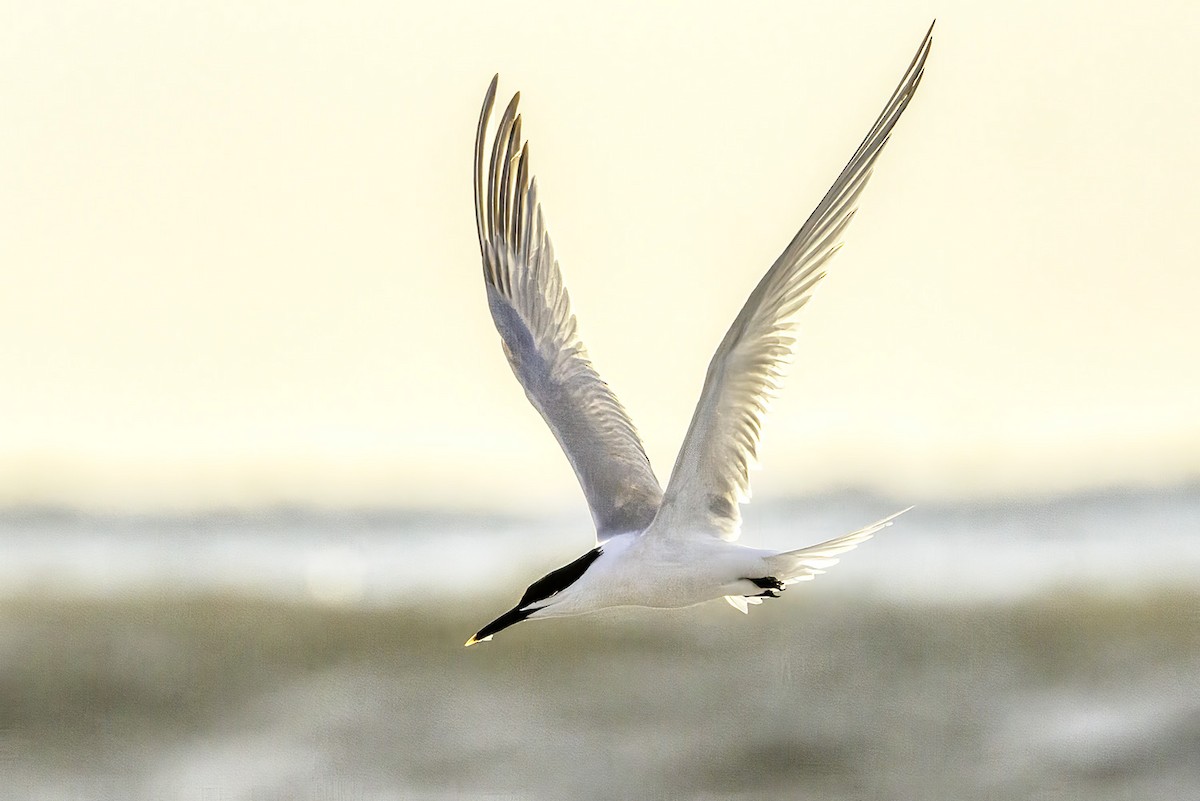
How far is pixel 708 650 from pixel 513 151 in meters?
6.90

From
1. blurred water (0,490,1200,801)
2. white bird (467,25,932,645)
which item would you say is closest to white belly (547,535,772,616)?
white bird (467,25,932,645)

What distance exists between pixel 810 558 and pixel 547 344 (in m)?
1.70

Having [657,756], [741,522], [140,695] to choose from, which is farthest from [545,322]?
[140,695]

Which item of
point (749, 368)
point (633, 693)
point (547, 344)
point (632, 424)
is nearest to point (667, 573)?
point (749, 368)

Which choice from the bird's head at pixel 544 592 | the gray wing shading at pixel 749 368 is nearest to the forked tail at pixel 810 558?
the gray wing shading at pixel 749 368

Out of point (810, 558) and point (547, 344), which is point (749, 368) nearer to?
point (810, 558)

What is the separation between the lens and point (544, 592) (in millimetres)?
5652

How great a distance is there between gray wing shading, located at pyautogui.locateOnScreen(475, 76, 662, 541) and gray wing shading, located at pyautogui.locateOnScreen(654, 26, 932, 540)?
46 cm

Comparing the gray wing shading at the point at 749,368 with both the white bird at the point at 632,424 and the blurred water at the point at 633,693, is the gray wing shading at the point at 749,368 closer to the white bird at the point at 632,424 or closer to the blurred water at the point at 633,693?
the white bird at the point at 632,424

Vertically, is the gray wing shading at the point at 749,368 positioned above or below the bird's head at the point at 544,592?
above

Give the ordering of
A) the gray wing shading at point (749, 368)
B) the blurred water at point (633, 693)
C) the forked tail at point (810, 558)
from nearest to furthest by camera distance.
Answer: the gray wing shading at point (749, 368) < the forked tail at point (810, 558) < the blurred water at point (633, 693)

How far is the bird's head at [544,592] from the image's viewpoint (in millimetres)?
5609

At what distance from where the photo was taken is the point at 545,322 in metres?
6.68

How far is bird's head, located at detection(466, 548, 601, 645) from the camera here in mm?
5609
